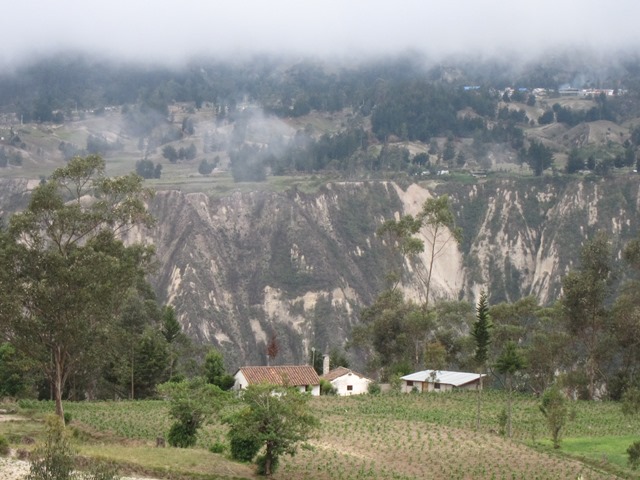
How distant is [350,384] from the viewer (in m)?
66.3

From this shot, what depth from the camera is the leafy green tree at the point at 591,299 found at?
61.8m

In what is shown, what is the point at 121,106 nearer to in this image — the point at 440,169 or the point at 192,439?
the point at 440,169

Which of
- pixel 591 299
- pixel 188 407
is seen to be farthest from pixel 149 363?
pixel 591 299

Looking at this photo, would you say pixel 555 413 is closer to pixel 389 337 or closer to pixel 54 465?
pixel 54 465

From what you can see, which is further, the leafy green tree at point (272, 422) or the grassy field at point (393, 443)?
the grassy field at point (393, 443)

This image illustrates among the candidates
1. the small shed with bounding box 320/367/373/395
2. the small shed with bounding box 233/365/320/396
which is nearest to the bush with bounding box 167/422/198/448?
the small shed with bounding box 233/365/320/396

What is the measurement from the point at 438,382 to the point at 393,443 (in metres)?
23.6

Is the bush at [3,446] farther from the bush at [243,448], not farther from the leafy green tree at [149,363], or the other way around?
the leafy green tree at [149,363]

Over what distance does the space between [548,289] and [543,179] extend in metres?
16.9

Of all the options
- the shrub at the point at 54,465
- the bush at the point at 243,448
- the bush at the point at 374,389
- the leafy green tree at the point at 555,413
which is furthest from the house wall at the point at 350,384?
the shrub at the point at 54,465

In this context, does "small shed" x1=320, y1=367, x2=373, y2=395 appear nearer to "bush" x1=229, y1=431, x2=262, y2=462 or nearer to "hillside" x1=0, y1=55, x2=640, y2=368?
"hillside" x1=0, y1=55, x2=640, y2=368

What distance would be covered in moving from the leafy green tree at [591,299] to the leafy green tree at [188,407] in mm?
31491

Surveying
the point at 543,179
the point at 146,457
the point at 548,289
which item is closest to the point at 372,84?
the point at 543,179

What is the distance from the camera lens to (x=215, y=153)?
152 meters
